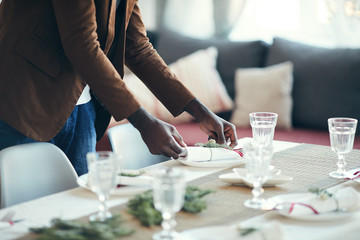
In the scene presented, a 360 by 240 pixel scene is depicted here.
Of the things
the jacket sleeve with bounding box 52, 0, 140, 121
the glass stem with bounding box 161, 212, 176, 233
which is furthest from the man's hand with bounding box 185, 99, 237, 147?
the glass stem with bounding box 161, 212, 176, 233

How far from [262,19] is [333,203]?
10.3 ft

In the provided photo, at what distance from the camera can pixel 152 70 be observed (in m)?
2.05

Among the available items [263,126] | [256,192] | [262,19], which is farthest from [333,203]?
[262,19]

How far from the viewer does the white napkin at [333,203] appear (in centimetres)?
121

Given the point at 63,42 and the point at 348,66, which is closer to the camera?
the point at 63,42

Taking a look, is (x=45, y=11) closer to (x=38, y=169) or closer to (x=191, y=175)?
(x=38, y=169)

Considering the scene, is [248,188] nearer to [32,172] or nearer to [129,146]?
[32,172]

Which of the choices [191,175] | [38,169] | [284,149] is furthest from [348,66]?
[38,169]

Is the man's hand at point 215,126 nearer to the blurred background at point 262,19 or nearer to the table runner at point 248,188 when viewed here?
Answer: the table runner at point 248,188

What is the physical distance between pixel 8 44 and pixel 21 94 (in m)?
0.17

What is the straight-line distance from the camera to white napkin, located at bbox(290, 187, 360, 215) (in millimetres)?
1205

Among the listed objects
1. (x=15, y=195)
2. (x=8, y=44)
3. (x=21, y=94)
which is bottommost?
(x=15, y=195)

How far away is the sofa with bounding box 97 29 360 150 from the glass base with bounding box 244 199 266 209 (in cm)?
187

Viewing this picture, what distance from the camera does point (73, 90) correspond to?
183cm
